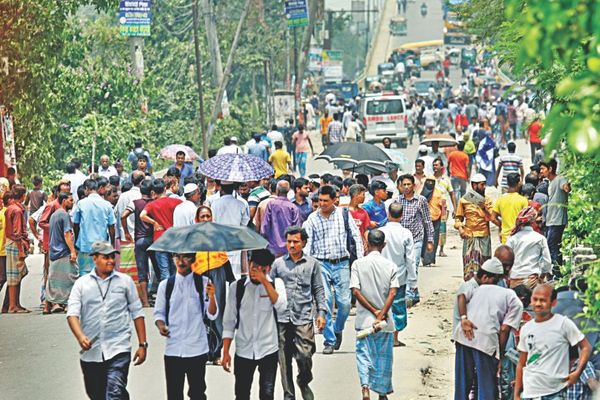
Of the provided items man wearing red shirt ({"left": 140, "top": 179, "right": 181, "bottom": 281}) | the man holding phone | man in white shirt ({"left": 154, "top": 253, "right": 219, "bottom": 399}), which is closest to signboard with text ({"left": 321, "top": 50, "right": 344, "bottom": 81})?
man wearing red shirt ({"left": 140, "top": 179, "right": 181, "bottom": 281})

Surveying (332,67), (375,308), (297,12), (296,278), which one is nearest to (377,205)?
(375,308)

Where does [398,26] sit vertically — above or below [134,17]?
below

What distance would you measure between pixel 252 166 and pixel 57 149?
1770 centimetres

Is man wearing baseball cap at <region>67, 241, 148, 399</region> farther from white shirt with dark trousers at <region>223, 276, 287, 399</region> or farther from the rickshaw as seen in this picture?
the rickshaw

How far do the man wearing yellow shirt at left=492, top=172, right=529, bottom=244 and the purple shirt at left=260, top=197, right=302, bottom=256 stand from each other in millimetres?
2523

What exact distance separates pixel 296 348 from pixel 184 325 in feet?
4.75

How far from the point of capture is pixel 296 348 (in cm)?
1117

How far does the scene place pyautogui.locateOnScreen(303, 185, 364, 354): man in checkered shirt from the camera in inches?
541

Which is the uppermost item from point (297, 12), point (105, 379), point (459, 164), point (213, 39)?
point (297, 12)

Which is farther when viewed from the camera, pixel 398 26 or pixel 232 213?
pixel 398 26

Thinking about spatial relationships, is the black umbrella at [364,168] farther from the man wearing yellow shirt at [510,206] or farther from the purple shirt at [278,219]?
the purple shirt at [278,219]

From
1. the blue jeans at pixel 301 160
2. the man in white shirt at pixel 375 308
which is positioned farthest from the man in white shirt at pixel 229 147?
the man in white shirt at pixel 375 308

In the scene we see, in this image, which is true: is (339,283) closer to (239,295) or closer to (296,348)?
(296,348)

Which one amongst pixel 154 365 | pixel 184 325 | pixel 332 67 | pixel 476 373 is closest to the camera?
pixel 184 325
